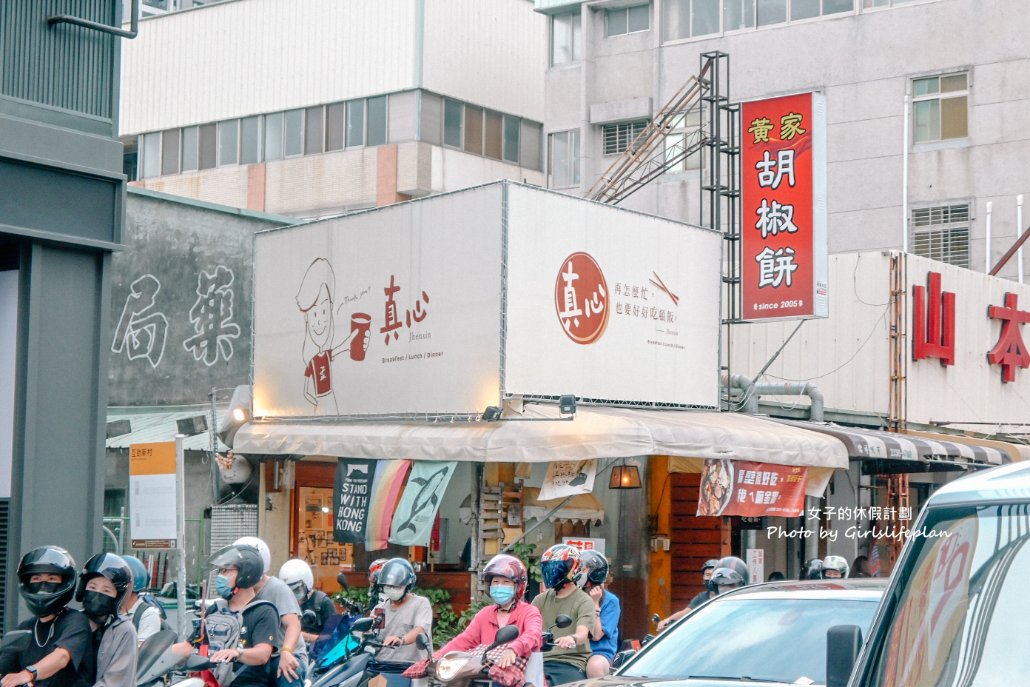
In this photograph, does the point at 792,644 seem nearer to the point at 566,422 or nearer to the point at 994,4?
the point at 566,422

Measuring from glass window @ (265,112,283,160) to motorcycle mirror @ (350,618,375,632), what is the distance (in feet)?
103

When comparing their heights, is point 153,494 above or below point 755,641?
above

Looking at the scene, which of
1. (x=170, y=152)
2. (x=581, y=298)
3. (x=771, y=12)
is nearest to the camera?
(x=581, y=298)

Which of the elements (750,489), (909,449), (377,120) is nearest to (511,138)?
(377,120)

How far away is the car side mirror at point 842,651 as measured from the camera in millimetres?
4875

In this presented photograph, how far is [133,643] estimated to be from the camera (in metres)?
7.27

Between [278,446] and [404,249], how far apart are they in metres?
3.12

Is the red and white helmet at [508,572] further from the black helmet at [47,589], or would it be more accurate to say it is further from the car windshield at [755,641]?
the black helmet at [47,589]

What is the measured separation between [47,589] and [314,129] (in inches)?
1348

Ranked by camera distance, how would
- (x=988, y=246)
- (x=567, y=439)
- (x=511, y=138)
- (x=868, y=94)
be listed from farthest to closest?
1. (x=511, y=138)
2. (x=868, y=94)
3. (x=988, y=246)
4. (x=567, y=439)

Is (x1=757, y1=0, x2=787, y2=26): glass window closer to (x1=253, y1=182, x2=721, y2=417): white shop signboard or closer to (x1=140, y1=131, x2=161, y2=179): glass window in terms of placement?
(x1=140, y1=131, x2=161, y2=179): glass window

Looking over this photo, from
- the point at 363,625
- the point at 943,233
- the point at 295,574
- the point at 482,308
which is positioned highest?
the point at 943,233

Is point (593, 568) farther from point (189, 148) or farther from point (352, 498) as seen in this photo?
point (189, 148)

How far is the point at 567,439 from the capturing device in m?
15.8
